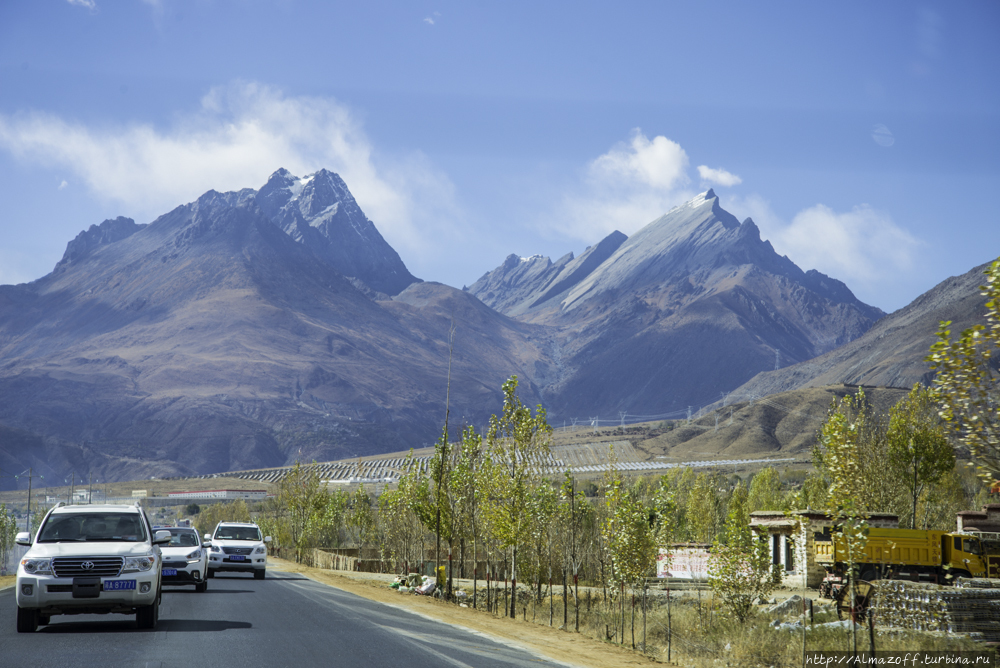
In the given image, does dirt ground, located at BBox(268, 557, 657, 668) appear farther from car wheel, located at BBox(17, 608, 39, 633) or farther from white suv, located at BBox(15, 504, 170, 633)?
car wheel, located at BBox(17, 608, 39, 633)

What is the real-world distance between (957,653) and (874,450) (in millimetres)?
27771

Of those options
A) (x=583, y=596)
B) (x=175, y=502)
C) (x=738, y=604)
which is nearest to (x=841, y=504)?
(x=738, y=604)

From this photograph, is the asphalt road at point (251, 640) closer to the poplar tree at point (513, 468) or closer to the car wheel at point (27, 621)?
the car wheel at point (27, 621)

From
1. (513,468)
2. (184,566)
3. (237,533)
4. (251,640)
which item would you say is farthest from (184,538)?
(251,640)

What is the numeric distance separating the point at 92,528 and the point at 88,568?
1.65m

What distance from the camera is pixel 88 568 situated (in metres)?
14.8

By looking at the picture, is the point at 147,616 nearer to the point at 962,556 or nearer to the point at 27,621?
the point at 27,621

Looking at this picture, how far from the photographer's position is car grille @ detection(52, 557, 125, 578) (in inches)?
578

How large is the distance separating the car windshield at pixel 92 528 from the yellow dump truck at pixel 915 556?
25.0 m

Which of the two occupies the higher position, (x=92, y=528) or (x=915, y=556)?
(x=92, y=528)

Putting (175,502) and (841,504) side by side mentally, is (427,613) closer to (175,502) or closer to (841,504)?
(841,504)

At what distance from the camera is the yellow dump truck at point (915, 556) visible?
33469 millimetres

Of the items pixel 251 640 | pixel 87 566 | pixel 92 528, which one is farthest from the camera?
pixel 92 528

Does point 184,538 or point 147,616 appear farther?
point 184,538
